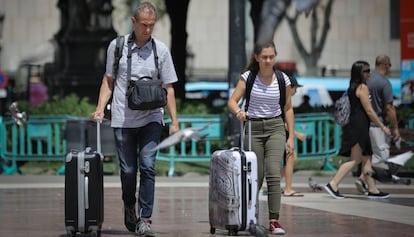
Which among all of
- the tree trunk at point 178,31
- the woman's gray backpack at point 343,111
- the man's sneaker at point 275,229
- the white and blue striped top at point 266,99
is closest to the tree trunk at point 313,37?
the tree trunk at point 178,31

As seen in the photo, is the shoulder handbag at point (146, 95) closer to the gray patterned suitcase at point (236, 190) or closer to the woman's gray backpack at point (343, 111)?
the gray patterned suitcase at point (236, 190)

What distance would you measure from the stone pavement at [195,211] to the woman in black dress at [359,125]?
37cm

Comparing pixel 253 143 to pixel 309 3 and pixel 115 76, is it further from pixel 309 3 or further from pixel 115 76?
pixel 309 3

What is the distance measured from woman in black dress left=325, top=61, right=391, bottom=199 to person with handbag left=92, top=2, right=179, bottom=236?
430cm

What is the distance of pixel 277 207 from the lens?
9.65m

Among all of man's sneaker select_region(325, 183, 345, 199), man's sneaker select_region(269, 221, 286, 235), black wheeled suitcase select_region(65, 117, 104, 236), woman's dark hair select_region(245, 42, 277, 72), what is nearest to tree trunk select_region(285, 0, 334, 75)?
man's sneaker select_region(325, 183, 345, 199)

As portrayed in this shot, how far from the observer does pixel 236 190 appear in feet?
30.2

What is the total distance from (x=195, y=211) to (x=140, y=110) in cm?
284

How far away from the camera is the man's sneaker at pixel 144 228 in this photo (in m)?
9.17

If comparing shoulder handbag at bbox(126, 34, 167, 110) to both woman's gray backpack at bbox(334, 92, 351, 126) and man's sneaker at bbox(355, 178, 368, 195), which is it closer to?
woman's gray backpack at bbox(334, 92, 351, 126)

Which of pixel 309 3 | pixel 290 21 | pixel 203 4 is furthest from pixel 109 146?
pixel 203 4

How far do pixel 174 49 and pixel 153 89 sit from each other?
18.5 m

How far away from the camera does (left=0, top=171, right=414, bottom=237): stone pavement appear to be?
32.5ft

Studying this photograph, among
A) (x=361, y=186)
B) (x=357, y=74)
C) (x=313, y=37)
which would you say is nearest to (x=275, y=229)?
(x=357, y=74)
